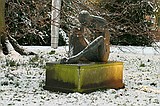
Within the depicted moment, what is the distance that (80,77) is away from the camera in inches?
242

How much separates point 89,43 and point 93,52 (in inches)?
7.2

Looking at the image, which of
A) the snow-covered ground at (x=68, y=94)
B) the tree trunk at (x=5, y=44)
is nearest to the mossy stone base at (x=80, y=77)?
the snow-covered ground at (x=68, y=94)

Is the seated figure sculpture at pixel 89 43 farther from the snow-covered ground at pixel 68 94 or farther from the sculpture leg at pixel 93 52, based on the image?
the snow-covered ground at pixel 68 94

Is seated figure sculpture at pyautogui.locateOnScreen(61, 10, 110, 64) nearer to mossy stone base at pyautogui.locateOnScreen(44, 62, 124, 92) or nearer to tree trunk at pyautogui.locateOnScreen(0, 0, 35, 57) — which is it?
mossy stone base at pyautogui.locateOnScreen(44, 62, 124, 92)

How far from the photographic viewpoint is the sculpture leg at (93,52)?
6604 mm

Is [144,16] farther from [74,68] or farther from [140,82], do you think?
[74,68]

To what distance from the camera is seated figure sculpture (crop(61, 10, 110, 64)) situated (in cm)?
669

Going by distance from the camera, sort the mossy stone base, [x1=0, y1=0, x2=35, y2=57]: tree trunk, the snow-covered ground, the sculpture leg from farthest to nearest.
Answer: [x1=0, y1=0, x2=35, y2=57]: tree trunk
the sculpture leg
the mossy stone base
the snow-covered ground

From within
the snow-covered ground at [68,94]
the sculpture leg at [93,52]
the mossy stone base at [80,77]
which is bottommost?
the snow-covered ground at [68,94]

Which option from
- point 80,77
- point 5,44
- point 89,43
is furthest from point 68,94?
point 5,44

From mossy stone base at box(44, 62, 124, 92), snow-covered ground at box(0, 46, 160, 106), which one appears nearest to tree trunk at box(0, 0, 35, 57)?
snow-covered ground at box(0, 46, 160, 106)

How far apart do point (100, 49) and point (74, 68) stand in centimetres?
87

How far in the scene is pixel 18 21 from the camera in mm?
18266

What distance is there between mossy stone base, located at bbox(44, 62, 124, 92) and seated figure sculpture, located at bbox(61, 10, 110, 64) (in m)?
0.30
